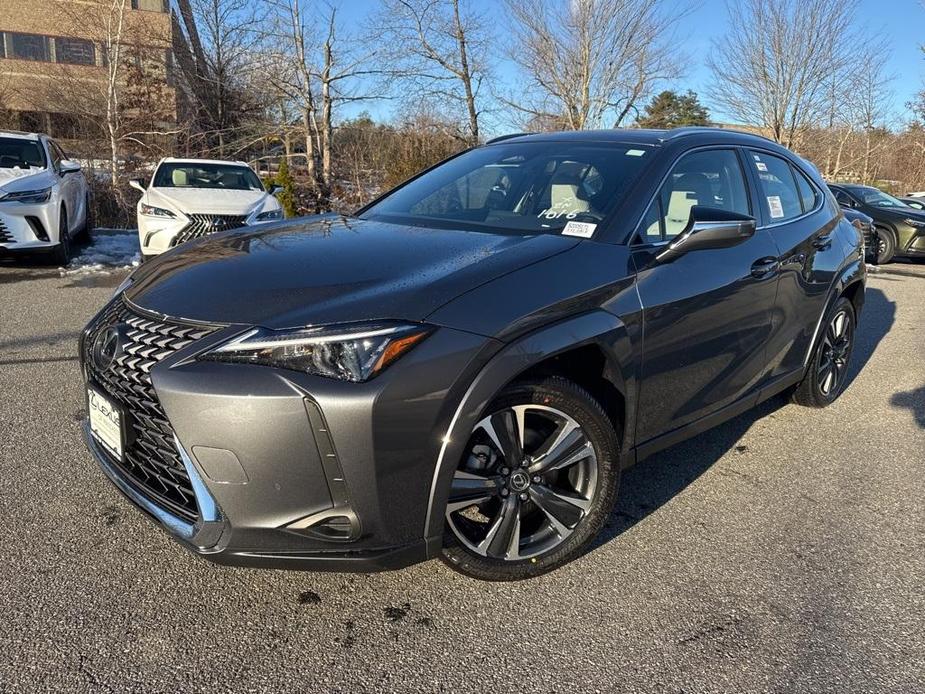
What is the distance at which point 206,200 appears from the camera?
9484 millimetres

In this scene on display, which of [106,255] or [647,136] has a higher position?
[647,136]

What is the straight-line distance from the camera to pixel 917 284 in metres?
10.5

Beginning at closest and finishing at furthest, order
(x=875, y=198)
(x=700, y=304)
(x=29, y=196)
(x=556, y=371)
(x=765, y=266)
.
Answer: (x=556, y=371)
(x=700, y=304)
(x=765, y=266)
(x=29, y=196)
(x=875, y=198)

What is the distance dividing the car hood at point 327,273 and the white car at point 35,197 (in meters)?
6.80

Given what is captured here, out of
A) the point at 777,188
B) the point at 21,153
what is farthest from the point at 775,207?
the point at 21,153

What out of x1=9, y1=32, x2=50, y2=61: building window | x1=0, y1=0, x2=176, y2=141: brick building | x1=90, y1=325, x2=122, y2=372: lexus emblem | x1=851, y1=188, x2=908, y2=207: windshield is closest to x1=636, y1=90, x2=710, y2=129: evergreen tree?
x1=851, y1=188, x2=908, y2=207: windshield

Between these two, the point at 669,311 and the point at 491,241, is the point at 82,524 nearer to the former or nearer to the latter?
the point at 491,241

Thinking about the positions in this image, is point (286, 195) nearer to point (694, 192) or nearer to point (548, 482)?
point (694, 192)

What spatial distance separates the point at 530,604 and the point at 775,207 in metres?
2.56

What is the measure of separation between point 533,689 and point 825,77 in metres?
23.9

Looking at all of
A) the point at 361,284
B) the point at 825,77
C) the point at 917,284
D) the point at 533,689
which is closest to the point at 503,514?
the point at 533,689

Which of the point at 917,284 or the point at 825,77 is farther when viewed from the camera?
the point at 825,77

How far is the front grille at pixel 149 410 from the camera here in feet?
7.27

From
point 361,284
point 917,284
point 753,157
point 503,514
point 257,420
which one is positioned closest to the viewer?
point 257,420
